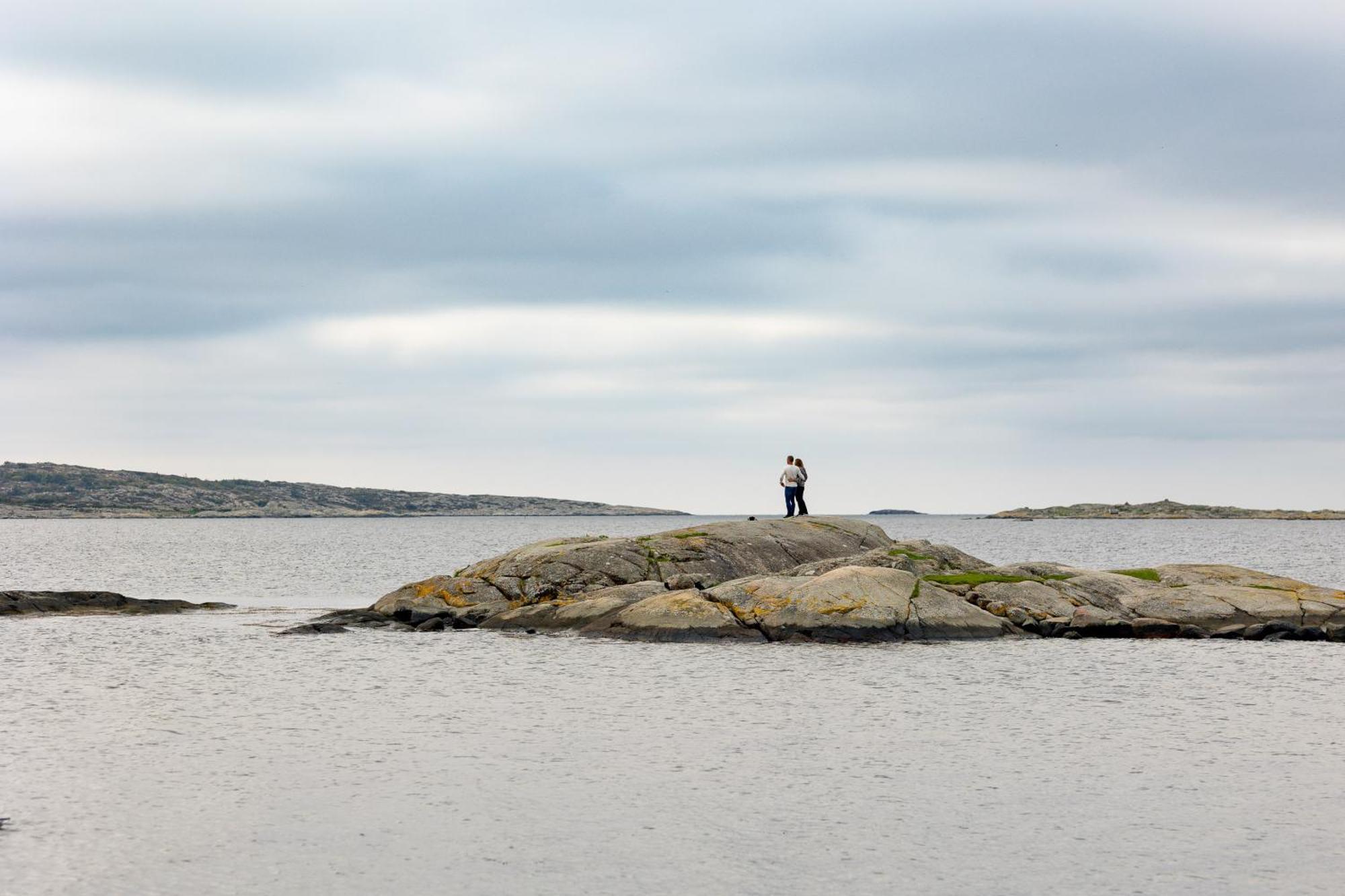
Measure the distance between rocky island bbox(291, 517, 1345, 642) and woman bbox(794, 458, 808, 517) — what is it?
1575 millimetres

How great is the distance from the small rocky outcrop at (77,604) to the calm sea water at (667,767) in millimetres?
11826

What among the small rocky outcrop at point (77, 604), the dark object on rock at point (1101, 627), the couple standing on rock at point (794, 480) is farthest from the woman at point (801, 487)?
the small rocky outcrop at point (77, 604)

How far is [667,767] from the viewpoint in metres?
20.6

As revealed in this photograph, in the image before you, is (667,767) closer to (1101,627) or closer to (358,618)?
(1101,627)

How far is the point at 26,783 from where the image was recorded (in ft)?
62.0

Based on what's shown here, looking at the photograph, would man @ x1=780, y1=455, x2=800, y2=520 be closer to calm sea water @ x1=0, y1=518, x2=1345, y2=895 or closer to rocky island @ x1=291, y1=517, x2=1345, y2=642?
rocky island @ x1=291, y1=517, x2=1345, y2=642

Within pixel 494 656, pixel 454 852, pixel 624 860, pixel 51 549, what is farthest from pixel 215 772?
pixel 51 549

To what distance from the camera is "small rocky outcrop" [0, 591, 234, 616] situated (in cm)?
4922

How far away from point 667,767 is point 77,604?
38.1m

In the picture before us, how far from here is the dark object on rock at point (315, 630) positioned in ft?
137

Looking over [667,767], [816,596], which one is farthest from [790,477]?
[667,767]

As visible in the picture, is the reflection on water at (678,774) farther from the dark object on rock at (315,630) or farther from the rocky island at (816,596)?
the dark object on rock at (315,630)

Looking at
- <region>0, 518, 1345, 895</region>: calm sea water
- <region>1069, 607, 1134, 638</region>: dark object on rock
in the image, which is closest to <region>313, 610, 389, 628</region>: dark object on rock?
<region>0, 518, 1345, 895</region>: calm sea water

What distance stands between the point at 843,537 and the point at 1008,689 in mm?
18865
